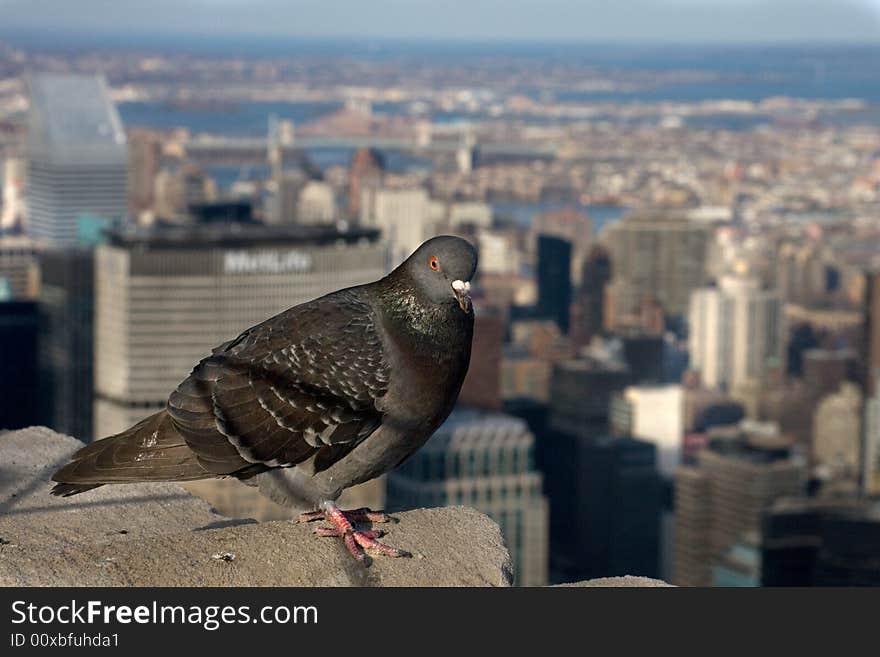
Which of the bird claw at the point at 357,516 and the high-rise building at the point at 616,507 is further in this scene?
the high-rise building at the point at 616,507

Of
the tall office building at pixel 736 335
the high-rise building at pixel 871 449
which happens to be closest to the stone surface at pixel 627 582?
the high-rise building at pixel 871 449

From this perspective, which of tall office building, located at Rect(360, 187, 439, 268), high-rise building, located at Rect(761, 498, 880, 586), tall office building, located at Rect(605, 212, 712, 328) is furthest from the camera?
tall office building, located at Rect(605, 212, 712, 328)

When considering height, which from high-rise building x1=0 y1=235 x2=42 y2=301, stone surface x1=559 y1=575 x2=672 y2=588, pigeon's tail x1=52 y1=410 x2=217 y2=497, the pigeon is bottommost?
high-rise building x1=0 y1=235 x2=42 y2=301

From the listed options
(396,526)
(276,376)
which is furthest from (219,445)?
(396,526)

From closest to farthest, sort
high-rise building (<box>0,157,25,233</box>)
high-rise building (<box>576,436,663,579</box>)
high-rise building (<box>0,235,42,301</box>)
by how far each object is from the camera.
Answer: high-rise building (<box>576,436,663,579</box>)
high-rise building (<box>0,235,42,301</box>)
high-rise building (<box>0,157,25,233</box>)

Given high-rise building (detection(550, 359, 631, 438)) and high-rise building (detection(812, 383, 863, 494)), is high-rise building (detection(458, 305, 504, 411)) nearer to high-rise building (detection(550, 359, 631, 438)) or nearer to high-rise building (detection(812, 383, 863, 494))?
high-rise building (detection(550, 359, 631, 438))

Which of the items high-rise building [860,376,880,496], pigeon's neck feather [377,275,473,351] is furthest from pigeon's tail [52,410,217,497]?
high-rise building [860,376,880,496]

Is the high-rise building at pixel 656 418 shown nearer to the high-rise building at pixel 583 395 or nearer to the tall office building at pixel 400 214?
the high-rise building at pixel 583 395
